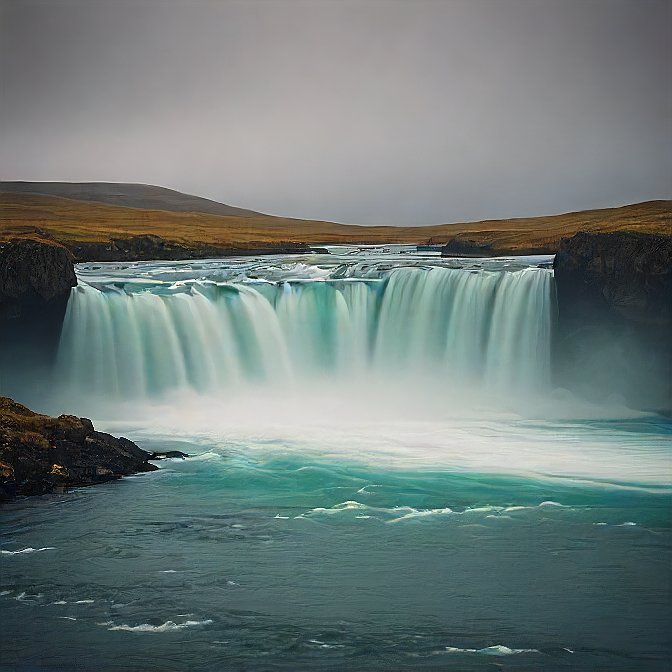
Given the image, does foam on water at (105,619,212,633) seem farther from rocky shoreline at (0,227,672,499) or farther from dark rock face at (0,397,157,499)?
rocky shoreline at (0,227,672,499)

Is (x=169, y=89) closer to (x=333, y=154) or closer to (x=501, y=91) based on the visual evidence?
(x=333, y=154)

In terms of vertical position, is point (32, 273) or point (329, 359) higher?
point (32, 273)

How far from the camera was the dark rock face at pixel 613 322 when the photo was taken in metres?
8.42

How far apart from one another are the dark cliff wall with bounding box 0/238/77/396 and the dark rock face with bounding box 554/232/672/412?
397cm

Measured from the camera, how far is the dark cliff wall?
818cm

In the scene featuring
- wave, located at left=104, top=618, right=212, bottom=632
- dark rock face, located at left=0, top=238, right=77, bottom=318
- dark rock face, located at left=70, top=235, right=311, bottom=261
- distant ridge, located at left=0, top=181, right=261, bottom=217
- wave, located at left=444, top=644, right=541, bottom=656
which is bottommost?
wave, located at left=444, top=644, right=541, bottom=656

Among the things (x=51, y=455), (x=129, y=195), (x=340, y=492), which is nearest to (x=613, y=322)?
(x=340, y=492)

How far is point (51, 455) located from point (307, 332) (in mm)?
3283

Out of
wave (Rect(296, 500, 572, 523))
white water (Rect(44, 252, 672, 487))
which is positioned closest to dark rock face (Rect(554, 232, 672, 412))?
white water (Rect(44, 252, 672, 487))

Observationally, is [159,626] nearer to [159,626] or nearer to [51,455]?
[159,626]

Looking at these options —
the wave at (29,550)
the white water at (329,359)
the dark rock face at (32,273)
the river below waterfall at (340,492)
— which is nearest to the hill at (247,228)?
the river below waterfall at (340,492)

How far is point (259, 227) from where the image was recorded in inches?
444

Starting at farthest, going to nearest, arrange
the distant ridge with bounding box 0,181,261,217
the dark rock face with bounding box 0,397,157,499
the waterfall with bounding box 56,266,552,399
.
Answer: the distant ridge with bounding box 0,181,261,217
the waterfall with bounding box 56,266,552,399
the dark rock face with bounding box 0,397,157,499

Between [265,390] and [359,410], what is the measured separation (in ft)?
2.46
